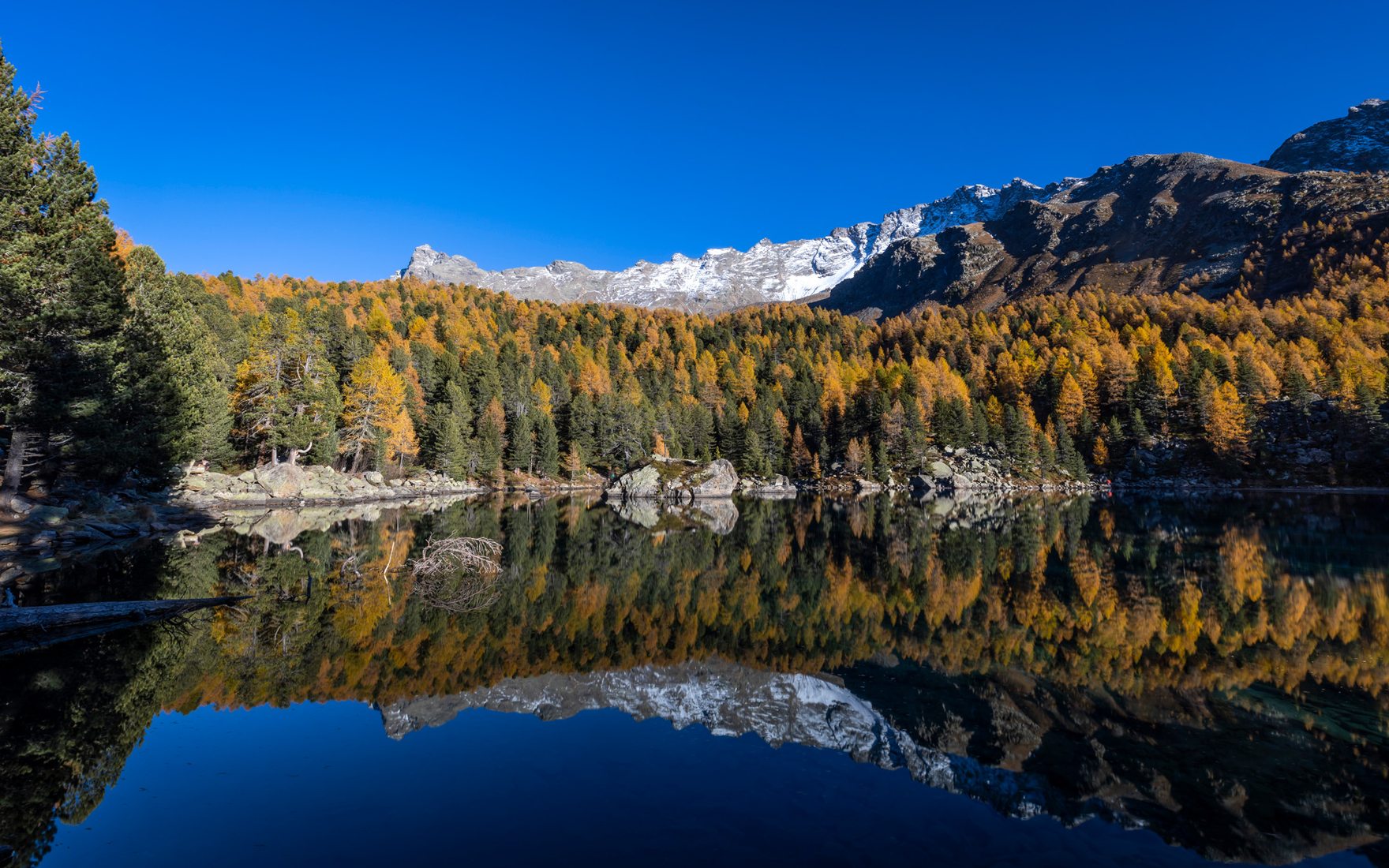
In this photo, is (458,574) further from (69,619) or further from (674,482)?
(674,482)

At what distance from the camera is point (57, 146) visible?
28.8 metres

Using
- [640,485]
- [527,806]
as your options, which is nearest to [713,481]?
[640,485]

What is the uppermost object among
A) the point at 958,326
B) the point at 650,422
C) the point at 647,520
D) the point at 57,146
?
the point at 958,326

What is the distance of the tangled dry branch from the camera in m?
21.8

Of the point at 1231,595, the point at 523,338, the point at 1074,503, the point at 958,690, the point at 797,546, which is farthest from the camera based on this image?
the point at 523,338

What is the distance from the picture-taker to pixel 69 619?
1560 centimetres

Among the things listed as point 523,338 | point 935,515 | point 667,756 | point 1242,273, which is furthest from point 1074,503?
point 1242,273

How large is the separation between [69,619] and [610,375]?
4295 inches

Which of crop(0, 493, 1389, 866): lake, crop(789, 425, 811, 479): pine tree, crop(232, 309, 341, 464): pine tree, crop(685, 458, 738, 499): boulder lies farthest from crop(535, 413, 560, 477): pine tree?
crop(0, 493, 1389, 866): lake

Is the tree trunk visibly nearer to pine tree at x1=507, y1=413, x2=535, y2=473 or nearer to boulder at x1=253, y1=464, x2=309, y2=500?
boulder at x1=253, y1=464, x2=309, y2=500

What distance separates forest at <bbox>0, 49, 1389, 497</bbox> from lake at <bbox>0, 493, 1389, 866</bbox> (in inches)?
510

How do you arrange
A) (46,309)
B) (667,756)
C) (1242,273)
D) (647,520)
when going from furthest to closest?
(1242,273)
(647,520)
(46,309)
(667,756)

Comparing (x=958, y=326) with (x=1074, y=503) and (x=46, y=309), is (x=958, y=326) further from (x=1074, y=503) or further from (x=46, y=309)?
(x=46, y=309)

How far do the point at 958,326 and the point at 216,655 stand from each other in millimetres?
160684
